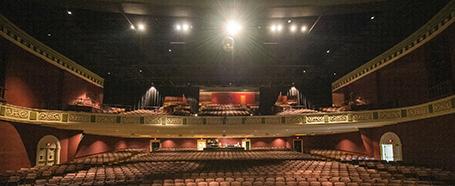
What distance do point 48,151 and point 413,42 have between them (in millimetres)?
15752

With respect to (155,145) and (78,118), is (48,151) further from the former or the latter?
(155,145)

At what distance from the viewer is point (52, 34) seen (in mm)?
Result: 10898

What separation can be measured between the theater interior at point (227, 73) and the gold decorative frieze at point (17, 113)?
0.15 feet

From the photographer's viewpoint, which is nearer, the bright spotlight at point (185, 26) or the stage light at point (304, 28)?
the bright spotlight at point (185, 26)

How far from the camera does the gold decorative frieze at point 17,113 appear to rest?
376 inches

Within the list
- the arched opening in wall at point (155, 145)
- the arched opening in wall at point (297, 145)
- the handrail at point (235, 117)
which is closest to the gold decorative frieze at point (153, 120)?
the handrail at point (235, 117)

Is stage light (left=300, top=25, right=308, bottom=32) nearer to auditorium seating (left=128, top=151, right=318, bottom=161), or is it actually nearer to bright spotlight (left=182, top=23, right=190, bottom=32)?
bright spotlight (left=182, top=23, right=190, bottom=32)

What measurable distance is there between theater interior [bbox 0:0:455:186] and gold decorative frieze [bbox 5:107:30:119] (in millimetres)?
47

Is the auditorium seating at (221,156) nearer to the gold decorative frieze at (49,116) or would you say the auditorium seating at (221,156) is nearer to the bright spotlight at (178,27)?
the gold decorative frieze at (49,116)

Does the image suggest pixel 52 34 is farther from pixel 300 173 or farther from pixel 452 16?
pixel 452 16

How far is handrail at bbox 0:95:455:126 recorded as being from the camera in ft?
32.4

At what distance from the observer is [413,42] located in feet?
38.7

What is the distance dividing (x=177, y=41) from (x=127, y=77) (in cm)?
870

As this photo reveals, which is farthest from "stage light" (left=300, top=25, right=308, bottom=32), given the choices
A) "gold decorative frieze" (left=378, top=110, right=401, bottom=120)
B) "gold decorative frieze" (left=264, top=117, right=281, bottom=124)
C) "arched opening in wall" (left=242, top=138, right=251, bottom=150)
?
"arched opening in wall" (left=242, top=138, right=251, bottom=150)
